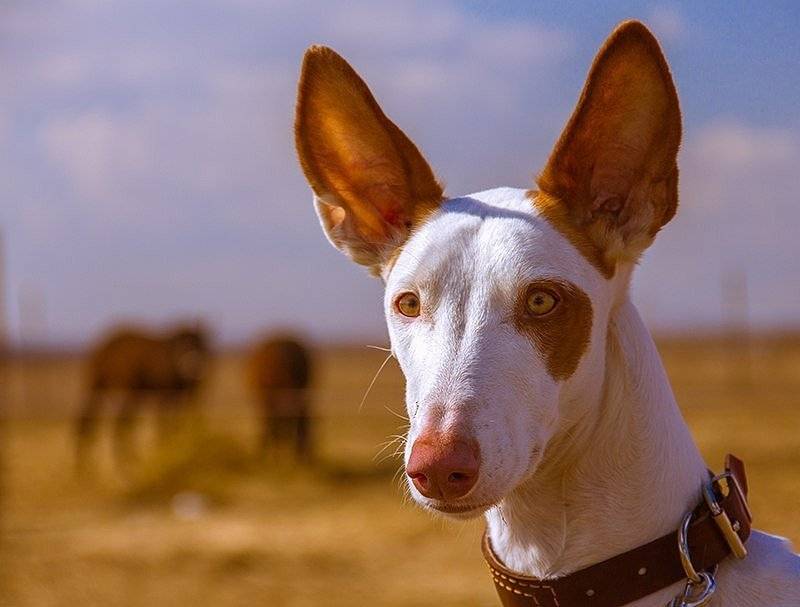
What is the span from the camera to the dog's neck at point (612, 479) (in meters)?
2.22

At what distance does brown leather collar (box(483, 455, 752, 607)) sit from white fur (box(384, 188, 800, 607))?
1.2 inches

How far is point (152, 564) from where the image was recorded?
28.1 feet

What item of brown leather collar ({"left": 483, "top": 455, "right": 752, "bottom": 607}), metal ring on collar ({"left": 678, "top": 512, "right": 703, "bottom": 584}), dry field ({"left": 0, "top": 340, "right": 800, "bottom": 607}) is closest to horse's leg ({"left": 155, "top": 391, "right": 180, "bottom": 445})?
dry field ({"left": 0, "top": 340, "right": 800, "bottom": 607})

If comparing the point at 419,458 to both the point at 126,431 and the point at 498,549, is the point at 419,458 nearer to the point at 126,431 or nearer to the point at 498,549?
the point at 498,549

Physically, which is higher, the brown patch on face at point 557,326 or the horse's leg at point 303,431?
the brown patch on face at point 557,326

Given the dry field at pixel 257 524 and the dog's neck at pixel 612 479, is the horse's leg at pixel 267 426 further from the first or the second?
the dog's neck at pixel 612 479

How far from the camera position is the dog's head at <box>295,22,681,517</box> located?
206cm

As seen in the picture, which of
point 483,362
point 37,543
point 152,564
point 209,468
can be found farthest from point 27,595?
point 483,362

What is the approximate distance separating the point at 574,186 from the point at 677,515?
2.38ft

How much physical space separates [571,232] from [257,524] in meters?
8.44

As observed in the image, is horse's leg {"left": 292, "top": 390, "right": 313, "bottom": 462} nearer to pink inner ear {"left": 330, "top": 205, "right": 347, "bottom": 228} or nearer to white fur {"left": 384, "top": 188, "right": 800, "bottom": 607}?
pink inner ear {"left": 330, "top": 205, "right": 347, "bottom": 228}

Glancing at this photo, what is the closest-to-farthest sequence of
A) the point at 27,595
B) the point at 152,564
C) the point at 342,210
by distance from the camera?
1. the point at 342,210
2. the point at 27,595
3. the point at 152,564

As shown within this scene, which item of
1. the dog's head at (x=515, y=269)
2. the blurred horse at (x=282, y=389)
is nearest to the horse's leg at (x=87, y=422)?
the blurred horse at (x=282, y=389)

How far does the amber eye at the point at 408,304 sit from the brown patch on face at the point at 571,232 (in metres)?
0.32
